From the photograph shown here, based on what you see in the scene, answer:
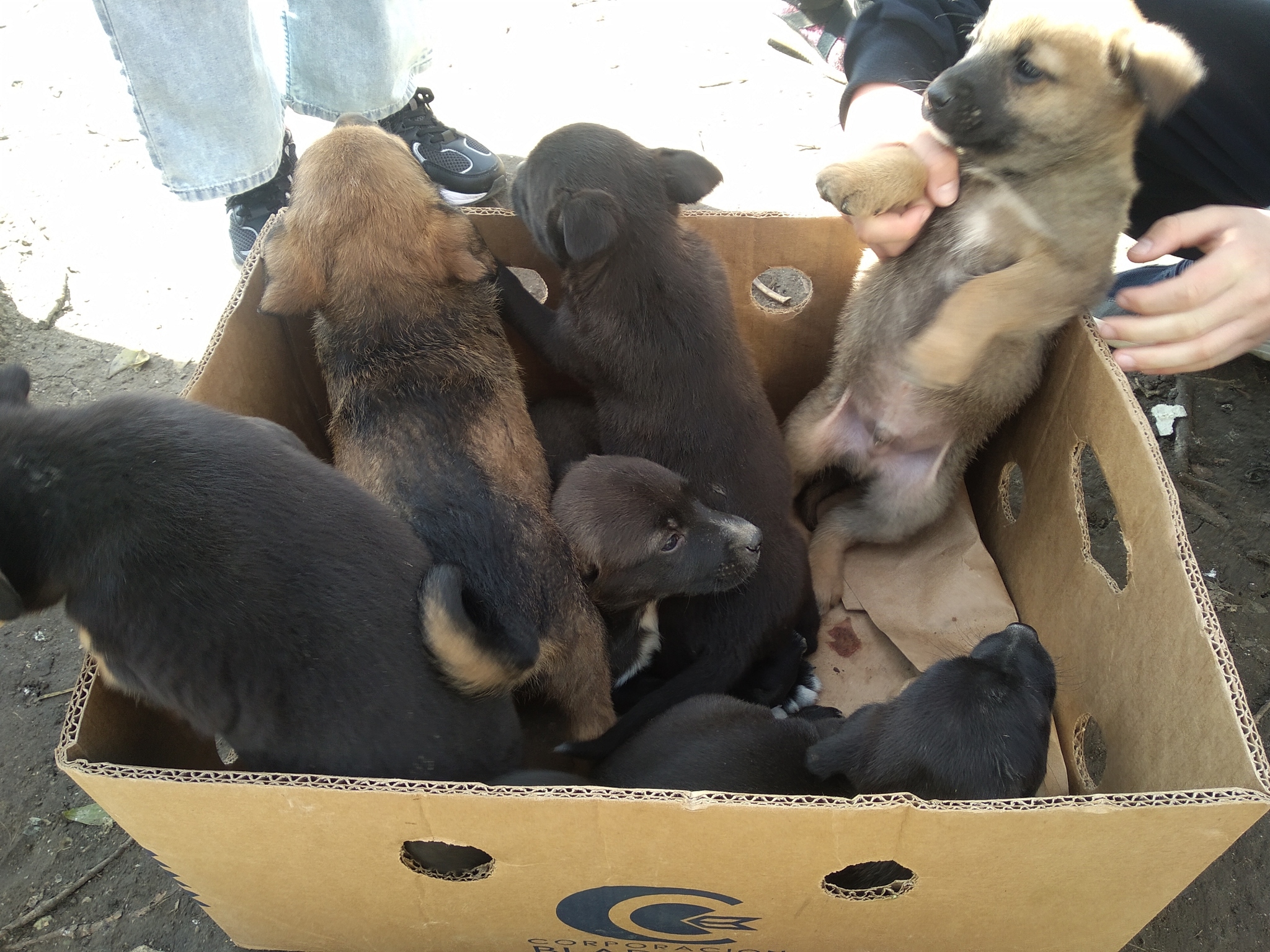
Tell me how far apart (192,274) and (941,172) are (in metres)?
3.43

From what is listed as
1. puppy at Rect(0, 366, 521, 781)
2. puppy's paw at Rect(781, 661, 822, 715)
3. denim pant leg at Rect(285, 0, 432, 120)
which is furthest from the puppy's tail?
denim pant leg at Rect(285, 0, 432, 120)

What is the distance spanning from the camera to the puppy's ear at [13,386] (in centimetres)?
191

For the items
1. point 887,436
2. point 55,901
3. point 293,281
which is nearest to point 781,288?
point 887,436

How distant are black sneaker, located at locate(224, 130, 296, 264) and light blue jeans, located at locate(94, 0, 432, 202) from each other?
35 centimetres

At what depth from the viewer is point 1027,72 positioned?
235 cm

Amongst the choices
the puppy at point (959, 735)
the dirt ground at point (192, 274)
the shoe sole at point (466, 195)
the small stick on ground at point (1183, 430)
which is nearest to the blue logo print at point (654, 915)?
the puppy at point (959, 735)

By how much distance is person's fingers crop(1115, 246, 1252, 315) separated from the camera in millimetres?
2387

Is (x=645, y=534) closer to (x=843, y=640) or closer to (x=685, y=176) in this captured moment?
(x=843, y=640)

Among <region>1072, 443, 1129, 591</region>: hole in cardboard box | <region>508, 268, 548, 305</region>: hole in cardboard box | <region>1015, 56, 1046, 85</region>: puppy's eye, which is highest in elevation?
<region>1015, 56, 1046, 85</region>: puppy's eye

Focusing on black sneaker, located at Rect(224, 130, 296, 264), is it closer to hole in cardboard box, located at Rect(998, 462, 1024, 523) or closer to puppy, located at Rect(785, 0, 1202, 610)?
puppy, located at Rect(785, 0, 1202, 610)

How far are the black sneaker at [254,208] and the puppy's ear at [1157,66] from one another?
10.6 ft

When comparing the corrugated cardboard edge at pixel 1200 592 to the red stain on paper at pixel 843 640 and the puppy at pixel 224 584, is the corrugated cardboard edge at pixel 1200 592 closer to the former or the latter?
the red stain on paper at pixel 843 640

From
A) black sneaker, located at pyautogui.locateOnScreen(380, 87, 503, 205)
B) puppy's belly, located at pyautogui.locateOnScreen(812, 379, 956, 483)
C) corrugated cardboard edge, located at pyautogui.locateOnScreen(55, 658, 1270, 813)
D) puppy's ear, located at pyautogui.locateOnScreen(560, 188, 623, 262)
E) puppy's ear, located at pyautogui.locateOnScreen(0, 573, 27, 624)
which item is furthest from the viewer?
black sneaker, located at pyautogui.locateOnScreen(380, 87, 503, 205)

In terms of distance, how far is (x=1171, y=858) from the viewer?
161 cm
